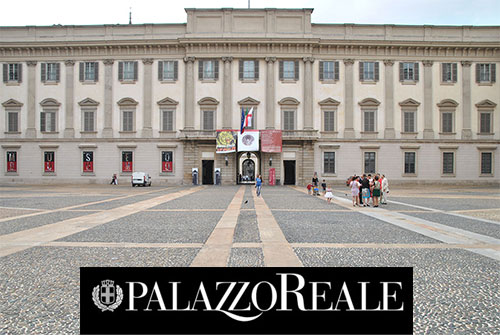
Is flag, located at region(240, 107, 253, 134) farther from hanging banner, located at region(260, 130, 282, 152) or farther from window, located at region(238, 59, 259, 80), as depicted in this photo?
window, located at region(238, 59, 259, 80)

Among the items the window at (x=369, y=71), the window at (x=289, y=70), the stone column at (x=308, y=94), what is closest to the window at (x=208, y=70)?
the window at (x=289, y=70)

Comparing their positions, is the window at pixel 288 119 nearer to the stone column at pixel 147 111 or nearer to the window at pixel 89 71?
the stone column at pixel 147 111

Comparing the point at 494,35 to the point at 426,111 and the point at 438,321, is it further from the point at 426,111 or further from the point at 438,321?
the point at 438,321

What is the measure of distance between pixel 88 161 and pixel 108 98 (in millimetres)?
6948

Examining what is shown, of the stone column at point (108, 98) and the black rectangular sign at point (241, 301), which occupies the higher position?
the stone column at point (108, 98)

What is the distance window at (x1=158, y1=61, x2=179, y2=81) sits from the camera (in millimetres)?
36125

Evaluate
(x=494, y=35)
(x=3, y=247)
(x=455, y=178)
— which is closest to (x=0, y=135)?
(x=3, y=247)

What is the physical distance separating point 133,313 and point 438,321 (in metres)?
2.90

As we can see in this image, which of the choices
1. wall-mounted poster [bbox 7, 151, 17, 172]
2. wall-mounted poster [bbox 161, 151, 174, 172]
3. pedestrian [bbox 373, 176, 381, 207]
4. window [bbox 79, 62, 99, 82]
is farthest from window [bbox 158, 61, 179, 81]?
pedestrian [bbox 373, 176, 381, 207]

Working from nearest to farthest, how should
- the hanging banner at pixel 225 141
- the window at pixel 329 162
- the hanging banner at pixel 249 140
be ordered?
the hanging banner at pixel 249 140
the hanging banner at pixel 225 141
the window at pixel 329 162

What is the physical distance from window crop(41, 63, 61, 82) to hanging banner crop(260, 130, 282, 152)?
75.1 ft

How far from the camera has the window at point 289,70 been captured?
3588 centimetres

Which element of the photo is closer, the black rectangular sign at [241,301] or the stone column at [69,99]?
the black rectangular sign at [241,301]

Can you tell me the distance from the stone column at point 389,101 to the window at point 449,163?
6044mm
